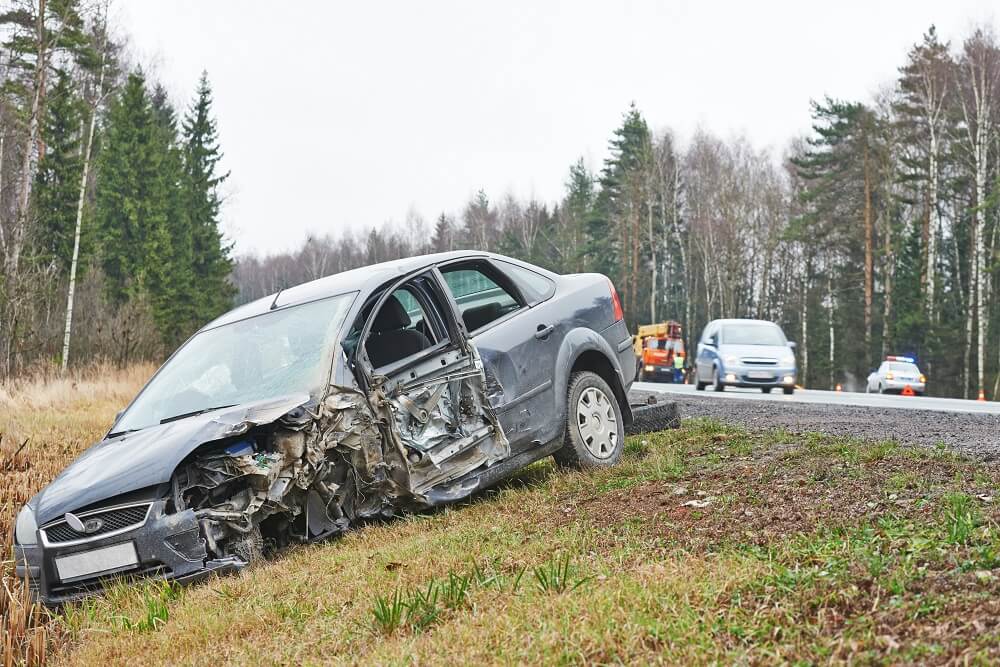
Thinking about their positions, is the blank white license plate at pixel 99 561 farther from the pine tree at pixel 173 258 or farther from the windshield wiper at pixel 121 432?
the pine tree at pixel 173 258

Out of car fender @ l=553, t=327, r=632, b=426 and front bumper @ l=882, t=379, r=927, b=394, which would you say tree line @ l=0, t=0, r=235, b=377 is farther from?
front bumper @ l=882, t=379, r=927, b=394

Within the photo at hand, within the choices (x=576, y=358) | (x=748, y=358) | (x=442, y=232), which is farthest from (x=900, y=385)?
(x=442, y=232)

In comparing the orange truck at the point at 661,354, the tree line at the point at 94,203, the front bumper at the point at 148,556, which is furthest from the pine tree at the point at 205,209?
the front bumper at the point at 148,556

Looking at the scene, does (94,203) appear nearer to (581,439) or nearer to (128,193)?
(128,193)

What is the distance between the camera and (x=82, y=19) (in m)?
25.3

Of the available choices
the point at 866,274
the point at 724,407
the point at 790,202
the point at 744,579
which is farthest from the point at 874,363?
the point at 744,579

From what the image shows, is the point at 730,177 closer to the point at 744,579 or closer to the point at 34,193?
the point at 34,193

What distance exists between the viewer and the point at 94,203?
1540 inches

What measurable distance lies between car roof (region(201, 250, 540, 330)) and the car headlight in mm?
1660

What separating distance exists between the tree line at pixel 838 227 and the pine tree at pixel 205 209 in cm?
2229

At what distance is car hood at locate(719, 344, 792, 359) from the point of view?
63.3 feet

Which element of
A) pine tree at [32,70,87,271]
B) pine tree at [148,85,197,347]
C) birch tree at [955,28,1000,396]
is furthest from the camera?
pine tree at [148,85,197,347]

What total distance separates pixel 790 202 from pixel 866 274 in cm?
973

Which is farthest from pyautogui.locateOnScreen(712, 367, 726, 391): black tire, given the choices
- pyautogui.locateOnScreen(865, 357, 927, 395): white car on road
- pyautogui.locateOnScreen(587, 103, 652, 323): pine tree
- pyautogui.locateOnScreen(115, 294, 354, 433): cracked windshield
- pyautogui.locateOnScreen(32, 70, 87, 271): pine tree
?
pyautogui.locateOnScreen(587, 103, 652, 323): pine tree
